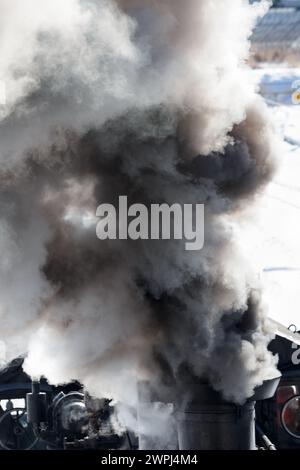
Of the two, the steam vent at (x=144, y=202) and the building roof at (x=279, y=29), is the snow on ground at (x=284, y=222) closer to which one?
the steam vent at (x=144, y=202)

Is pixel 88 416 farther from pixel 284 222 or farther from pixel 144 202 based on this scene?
pixel 284 222

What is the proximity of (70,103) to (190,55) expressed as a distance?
1374 mm

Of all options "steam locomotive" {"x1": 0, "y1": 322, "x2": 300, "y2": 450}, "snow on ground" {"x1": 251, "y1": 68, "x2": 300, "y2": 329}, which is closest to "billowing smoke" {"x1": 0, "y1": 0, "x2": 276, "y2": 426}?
"steam locomotive" {"x1": 0, "y1": 322, "x2": 300, "y2": 450}

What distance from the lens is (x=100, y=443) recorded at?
37.4 feet

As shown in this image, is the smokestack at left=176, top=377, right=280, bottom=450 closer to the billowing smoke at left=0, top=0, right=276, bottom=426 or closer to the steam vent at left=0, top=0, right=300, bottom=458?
the steam vent at left=0, top=0, right=300, bottom=458

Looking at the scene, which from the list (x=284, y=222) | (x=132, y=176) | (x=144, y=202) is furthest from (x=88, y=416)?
(x=284, y=222)

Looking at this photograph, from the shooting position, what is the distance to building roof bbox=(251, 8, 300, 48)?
45000mm

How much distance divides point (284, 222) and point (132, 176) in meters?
23.4

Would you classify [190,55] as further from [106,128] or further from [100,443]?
[100,443]

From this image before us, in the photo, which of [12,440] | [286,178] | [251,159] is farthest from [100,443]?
[286,178]

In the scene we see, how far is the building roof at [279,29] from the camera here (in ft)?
148

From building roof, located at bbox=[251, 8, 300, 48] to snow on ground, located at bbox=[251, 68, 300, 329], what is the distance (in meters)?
5.73

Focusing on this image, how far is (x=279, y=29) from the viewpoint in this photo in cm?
4628

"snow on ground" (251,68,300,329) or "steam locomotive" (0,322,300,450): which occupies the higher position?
"snow on ground" (251,68,300,329)
